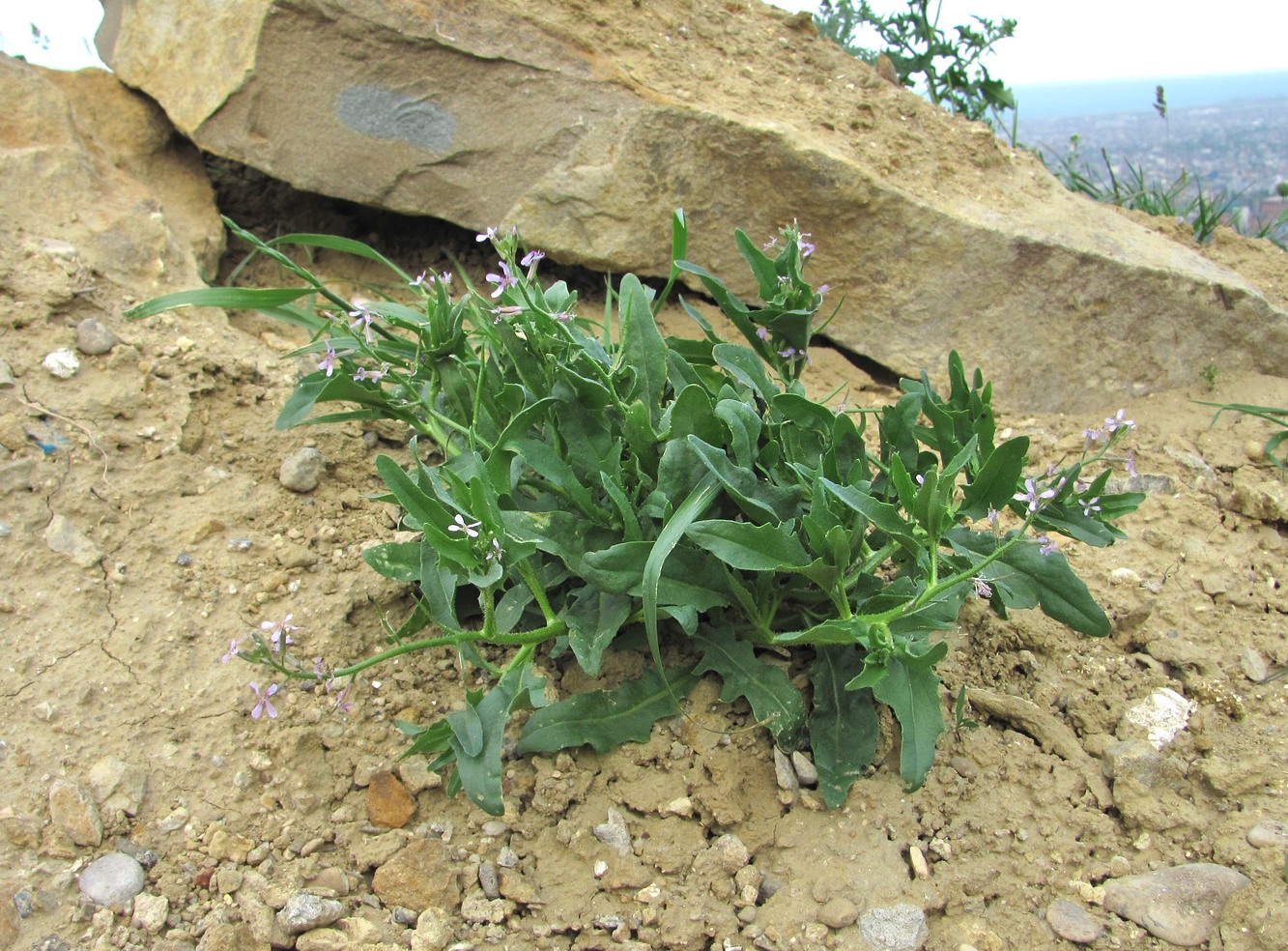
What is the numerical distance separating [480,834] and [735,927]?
0.48 meters

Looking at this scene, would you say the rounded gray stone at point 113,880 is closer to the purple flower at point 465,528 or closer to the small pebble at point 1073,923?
the purple flower at point 465,528

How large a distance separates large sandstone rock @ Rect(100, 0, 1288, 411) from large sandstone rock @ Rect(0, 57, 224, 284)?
0.19 m

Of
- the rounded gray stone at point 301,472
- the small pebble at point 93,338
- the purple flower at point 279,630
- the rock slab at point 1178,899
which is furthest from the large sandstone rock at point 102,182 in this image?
the rock slab at point 1178,899

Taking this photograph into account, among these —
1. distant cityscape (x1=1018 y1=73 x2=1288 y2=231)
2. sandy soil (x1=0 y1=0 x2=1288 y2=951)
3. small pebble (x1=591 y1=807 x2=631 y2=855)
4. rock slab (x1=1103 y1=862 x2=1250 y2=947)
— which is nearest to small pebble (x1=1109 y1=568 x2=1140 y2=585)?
sandy soil (x1=0 y1=0 x2=1288 y2=951)

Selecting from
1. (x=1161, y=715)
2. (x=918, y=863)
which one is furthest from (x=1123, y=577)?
(x=918, y=863)

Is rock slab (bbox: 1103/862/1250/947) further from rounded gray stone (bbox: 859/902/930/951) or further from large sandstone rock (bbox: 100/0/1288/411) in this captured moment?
large sandstone rock (bbox: 100/0/1288/411)

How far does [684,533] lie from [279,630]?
705mm

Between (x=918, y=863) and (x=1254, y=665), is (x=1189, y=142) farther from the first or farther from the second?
(x=918, y=863)

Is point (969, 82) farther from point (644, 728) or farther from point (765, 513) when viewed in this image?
point (644, 728)

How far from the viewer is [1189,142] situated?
582cm

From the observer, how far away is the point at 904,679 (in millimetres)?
1735

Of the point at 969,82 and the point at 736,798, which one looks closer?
the point at 736,798

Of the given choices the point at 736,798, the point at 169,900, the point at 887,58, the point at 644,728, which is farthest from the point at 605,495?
the point at 887,58

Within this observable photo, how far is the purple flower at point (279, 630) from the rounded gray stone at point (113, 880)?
42 centimetres
